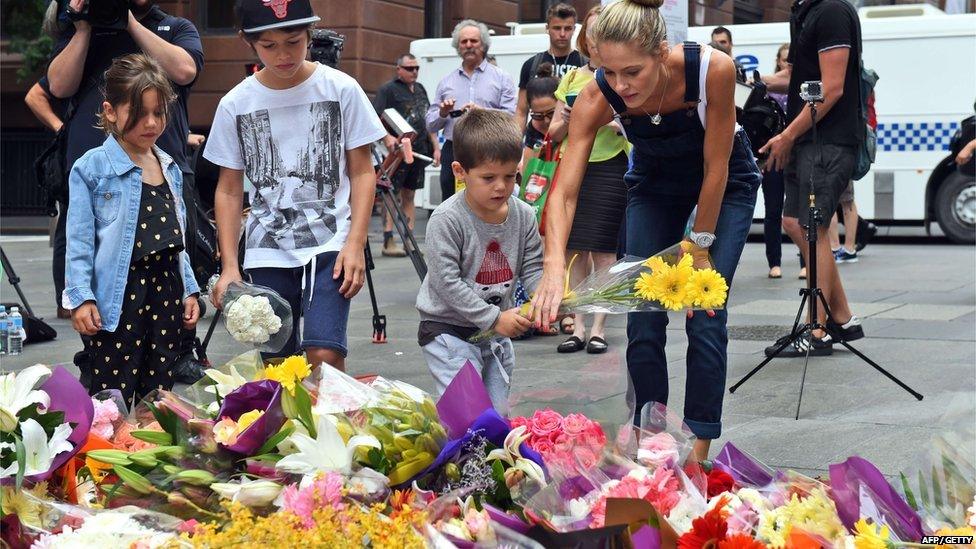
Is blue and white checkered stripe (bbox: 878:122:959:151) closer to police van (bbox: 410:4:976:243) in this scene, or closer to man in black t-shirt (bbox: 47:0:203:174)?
police van (bbox: 410:4:976:243)

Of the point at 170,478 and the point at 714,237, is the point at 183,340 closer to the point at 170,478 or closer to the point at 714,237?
the point at 714,237

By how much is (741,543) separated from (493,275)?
7.18ft

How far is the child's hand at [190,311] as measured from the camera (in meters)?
5.25

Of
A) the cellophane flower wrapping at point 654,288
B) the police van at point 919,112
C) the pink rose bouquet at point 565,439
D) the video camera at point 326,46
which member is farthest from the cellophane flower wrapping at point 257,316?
the police van at point 919,112

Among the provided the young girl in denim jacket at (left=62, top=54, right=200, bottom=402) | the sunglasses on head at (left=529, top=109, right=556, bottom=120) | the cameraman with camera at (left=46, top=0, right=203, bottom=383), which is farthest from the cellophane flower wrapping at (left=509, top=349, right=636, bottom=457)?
the sunglasses on head at (left=529, top=109, right=556, bottom=120)

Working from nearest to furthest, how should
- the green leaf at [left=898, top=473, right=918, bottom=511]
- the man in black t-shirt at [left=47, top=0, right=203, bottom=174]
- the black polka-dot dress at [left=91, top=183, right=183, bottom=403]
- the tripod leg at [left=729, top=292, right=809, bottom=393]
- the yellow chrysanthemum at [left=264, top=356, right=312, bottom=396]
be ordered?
the green leaf at [left=898, top=473, right=918, bottom=511], the yellow chrysanthemum at [left=264, top=356, right=312, bottom=396], the black polka-dot dress at [left=91, top=183, right=183, bottom=403], the man in black t-shirt at [left=47, top=0, right=203, bottom=174], the tripod leg at [left=729, top=292, right=809, bottom=393]

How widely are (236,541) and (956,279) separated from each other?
10489 millimetres

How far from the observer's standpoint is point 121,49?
222 inches

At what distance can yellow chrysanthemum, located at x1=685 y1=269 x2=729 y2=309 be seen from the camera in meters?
3.26

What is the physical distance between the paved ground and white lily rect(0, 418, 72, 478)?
119cm

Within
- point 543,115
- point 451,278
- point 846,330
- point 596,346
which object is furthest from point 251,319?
point 543,115

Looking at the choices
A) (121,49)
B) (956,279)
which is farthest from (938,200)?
(121,49)

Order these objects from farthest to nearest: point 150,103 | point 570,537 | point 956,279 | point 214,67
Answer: point 214,67, point 956,279, point 150,103, point 570,537

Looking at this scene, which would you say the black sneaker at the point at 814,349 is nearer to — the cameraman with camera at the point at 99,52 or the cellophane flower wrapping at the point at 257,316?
the cameraman with camera at the point at 99,52
